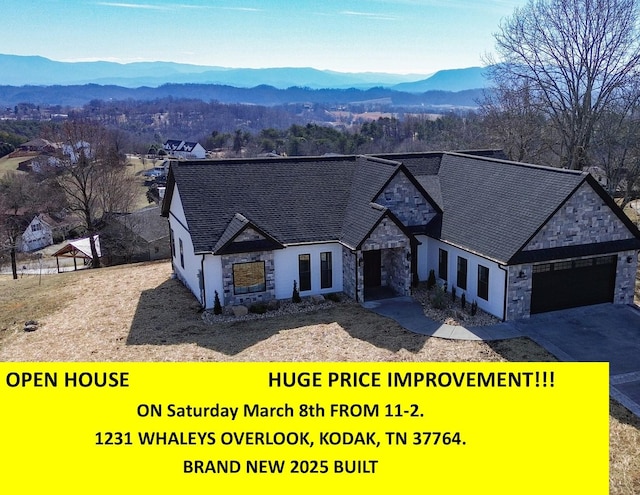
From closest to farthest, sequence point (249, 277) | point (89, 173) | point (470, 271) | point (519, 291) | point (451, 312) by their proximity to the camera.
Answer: point (519, 291), point (451, 312), point (470, 271), point (249, 277), point (89, 173)

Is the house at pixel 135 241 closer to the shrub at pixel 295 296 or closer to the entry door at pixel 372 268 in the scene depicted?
the shrub at pixel 295 296

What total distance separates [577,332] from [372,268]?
31.4 ft

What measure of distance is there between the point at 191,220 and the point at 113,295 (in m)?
6.62

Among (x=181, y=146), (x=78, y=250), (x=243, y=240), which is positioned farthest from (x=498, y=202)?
(x=181, y=146)

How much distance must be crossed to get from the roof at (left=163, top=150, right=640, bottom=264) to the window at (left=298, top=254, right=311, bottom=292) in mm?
920

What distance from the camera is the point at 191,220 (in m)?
24.3

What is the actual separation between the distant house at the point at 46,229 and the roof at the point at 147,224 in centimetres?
1637

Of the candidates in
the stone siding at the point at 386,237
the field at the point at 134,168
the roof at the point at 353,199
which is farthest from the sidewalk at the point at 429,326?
the field at the point at 134,168

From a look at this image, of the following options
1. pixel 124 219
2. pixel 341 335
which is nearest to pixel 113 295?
pixel 341 335

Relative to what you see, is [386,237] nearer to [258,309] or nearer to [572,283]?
[258,309]

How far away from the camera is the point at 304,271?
25500 mm

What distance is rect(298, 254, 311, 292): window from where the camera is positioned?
83.1ft

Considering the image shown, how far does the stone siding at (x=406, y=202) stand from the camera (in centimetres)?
2641
